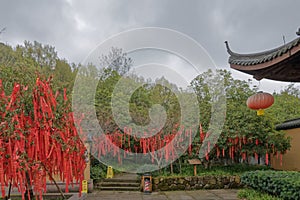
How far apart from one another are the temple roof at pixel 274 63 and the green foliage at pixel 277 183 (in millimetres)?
2140

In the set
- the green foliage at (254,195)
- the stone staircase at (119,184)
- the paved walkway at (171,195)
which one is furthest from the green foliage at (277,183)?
the stone staircase at (119,184)

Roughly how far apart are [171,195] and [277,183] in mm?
3093

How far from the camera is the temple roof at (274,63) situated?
2.97 metres

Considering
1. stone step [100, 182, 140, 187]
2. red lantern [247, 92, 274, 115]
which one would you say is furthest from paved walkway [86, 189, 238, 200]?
red lantern [247, 92, 274, 115]

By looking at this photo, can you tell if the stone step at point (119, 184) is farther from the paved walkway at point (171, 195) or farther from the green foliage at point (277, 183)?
the green foliage at point (277, 183)

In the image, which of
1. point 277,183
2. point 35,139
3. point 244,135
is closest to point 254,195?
point 277,183

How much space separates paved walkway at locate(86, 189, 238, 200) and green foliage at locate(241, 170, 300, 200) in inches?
28.4

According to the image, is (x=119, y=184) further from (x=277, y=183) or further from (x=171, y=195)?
(x=277, y=183)

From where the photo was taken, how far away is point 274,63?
318 cm

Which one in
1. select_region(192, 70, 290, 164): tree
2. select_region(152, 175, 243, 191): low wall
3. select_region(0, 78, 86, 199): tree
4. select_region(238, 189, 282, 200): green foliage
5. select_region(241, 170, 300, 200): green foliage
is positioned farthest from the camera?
select_region(192, 70, 290, 164): tree

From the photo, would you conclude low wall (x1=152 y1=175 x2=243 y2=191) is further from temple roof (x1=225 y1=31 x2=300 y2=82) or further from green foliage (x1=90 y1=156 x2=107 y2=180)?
temple roof (x1=225 y1=31 x2=300 y2=82)

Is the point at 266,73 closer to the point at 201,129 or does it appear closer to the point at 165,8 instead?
the point at 165,8

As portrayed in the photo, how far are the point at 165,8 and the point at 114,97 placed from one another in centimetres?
490

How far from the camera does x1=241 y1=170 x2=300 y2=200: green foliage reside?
4.85 m
